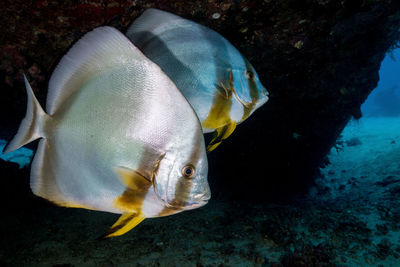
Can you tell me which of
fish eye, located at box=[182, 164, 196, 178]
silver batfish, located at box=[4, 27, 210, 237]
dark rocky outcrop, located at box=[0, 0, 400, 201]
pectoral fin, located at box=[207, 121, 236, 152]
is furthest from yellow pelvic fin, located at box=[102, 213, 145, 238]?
dark rocky outcrop, located at box=[0, 0, 400, 201]

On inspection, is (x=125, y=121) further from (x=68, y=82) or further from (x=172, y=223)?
(x=172, y=223)

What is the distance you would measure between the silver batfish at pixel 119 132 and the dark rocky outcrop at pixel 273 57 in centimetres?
19

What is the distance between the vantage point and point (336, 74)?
4.73 metres

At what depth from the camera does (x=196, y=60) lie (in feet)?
4.72

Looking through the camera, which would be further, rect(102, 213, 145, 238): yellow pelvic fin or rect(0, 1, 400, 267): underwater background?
rect(0, 1, 400, 267): underwater background

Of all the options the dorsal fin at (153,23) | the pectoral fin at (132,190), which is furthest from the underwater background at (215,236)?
the dorsal fin at (153,23)

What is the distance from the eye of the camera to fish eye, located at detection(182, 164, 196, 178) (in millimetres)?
1016

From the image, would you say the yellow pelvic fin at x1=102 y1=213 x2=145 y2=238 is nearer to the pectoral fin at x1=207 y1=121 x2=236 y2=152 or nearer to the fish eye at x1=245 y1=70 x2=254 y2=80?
the pectoral fin at x1=207 y1=121 x2=236 y2=152

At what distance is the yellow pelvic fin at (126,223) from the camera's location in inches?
41.0

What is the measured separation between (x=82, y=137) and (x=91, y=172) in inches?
7.0

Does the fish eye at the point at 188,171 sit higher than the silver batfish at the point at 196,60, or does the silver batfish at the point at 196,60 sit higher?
the silver batfish at the point at 196,60

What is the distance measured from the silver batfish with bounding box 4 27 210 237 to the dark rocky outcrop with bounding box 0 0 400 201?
7.5 inches

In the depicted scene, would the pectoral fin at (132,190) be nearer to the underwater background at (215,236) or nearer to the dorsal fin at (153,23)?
the dorsal fin at (153,23)

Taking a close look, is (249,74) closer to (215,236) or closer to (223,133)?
(223,133)
